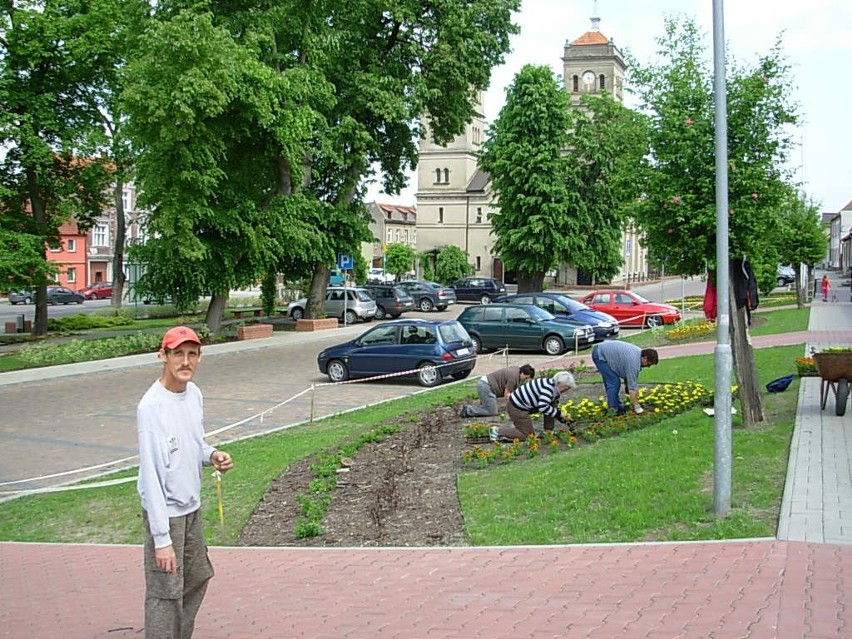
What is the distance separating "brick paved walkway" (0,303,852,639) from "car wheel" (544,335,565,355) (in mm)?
19124

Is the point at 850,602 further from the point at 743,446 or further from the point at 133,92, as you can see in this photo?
the point at 133,92

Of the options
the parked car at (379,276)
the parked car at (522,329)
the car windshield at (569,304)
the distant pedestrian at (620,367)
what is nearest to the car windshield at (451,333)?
the parked car at (522,329)

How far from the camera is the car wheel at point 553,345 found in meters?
27.8

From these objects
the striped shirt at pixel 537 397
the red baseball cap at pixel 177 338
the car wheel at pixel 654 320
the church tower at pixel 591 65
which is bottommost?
the striped shirt at pixel 537 397

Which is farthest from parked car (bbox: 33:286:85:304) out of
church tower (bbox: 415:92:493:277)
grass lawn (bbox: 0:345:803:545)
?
grass lawn (bbox: 0:345:803:545)

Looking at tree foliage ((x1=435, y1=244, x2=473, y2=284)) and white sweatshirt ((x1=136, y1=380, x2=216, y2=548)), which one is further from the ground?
tree foliage ((x1=435, y1=244, x2=473, y2=284))

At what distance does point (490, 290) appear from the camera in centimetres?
5972

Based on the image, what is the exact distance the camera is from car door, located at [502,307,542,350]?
28.1 metres

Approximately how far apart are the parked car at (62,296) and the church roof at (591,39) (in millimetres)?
48892

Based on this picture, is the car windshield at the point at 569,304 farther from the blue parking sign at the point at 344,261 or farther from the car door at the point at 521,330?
the blue parking sign at the point at 344,261

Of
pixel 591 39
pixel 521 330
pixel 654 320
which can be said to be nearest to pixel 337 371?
pixel 521 330

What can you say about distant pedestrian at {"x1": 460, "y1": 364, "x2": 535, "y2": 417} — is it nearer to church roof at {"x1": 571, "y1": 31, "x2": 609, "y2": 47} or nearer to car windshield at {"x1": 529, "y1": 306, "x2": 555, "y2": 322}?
car windshield at {"x1": 529, "y1": 306, "x2": 555, "y2": 322}

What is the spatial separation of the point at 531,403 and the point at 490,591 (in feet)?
18.7

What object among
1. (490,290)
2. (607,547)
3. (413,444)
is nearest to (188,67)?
(413,444)
